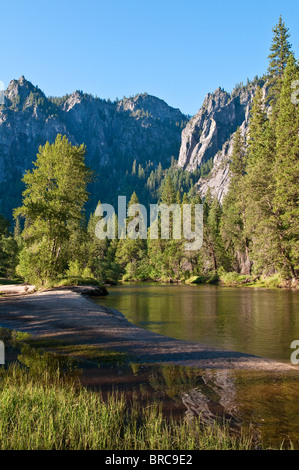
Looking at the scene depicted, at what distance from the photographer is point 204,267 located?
67312mm

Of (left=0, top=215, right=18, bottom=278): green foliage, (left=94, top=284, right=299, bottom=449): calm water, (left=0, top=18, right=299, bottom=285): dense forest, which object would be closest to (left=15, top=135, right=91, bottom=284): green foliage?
(left=0, top=18, right=299, bottom=285): dense forest

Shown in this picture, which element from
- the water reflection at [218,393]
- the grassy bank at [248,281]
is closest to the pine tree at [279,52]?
the grassy bank at [248,281]

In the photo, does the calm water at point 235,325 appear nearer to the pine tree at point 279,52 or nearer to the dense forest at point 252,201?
the dense forest at point 252,201

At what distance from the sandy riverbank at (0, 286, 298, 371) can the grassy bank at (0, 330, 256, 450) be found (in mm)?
3298

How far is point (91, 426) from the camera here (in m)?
4.34

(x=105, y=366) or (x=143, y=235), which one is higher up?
A: (x=143, y=235)

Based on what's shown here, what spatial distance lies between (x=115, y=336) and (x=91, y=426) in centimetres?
701

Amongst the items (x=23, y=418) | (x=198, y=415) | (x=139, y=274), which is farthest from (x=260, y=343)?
(x=139, y=274)

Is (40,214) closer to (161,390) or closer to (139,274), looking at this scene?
(161,390)

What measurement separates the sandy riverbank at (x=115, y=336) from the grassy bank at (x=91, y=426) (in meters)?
3.30

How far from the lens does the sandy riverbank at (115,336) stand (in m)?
8.52

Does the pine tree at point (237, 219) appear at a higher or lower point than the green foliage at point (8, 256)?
higher

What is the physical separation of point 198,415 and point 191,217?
6503 centimetres

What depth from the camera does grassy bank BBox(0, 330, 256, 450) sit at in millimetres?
4051
